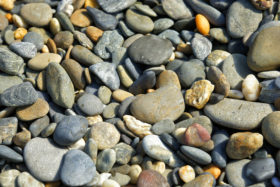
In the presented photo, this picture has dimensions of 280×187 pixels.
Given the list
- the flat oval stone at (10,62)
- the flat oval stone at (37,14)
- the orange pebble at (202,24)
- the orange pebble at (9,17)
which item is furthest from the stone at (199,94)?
the orange pebble at (9,17)

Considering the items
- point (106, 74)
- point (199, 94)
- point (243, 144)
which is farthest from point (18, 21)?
point (243, 144)

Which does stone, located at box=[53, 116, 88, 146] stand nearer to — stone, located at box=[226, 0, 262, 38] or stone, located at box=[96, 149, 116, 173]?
stone, located at box=[96, 149, 116, 173]

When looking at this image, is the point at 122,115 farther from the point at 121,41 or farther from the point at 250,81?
the point at 250,81

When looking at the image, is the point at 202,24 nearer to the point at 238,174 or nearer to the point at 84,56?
the point at 84,56

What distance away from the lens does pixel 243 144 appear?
2160mm

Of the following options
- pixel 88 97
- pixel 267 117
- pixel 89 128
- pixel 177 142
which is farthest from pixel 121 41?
pixel 267 117

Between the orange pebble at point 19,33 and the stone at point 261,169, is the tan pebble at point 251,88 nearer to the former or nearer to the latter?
the stone at point 261,169

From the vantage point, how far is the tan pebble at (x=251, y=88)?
249cm

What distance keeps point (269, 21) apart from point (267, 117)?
98 centimetres

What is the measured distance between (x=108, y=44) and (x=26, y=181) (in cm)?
141

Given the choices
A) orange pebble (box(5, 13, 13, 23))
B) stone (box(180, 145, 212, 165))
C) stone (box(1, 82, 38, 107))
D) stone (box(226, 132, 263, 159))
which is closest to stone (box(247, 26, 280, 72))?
stone (box(226, 132, 263, 159))

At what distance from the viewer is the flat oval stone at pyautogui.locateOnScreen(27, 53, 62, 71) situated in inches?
111

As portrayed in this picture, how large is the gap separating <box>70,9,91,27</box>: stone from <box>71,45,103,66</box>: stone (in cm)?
32

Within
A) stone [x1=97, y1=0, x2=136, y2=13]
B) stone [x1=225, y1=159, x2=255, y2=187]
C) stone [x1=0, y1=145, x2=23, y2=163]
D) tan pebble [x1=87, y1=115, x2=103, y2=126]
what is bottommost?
stone [x1=0, y1=145, x2=23, y2=163]
